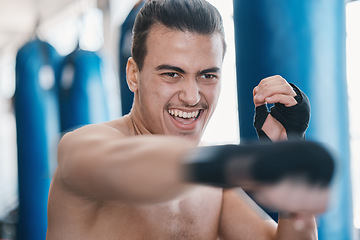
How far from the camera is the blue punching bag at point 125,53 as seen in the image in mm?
2107

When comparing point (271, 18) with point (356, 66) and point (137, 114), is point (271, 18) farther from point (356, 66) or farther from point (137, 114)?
point (356, 66)

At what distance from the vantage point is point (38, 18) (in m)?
3.14

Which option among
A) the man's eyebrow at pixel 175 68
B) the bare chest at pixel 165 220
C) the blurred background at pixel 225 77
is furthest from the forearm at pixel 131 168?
the man's eyebrow at pixel 175 68

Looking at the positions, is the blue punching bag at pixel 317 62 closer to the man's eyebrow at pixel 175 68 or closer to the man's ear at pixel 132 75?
the man's eyebrow at pixel 175 68

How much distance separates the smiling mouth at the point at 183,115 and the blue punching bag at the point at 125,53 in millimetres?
751

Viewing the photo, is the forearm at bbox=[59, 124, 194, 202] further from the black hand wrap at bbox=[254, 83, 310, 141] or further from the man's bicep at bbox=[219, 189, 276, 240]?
the man's bicep at bbox=[219, 189, 276, 240]

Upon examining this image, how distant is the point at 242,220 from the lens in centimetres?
150

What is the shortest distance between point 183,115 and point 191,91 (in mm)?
108

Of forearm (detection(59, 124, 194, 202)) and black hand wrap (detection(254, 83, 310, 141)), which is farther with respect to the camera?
black hand wrap (detection(254, 83, 310, 141))

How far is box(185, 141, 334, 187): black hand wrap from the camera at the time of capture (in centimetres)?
48

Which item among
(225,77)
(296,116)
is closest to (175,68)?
(296,116)

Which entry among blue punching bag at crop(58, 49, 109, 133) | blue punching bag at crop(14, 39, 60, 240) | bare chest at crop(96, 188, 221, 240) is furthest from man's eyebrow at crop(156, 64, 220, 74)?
blue punching bag at crop(14, 39, 60, 240)

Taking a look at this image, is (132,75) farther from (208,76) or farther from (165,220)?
(165,220)

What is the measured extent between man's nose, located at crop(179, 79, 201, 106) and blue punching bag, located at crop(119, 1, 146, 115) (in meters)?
0.82
